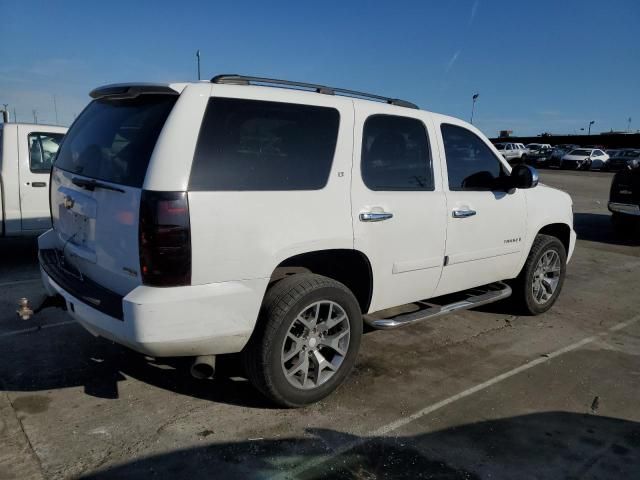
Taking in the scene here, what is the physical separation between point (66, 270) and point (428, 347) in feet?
9.34

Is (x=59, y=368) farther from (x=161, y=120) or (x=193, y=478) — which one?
(x=161, y=120)

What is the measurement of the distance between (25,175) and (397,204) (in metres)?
5.10

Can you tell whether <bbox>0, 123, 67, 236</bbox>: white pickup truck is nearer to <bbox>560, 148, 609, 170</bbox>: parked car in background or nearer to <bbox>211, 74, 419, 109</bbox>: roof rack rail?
<bbox>211, 74, 419, 109</bbox>: roof rack rail

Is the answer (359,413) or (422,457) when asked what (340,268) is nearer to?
(359,413)

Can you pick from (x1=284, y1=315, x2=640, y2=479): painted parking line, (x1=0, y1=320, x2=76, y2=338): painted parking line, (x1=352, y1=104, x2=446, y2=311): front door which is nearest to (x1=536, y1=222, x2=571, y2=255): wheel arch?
(x1=284, y1=315, x2=640, y2=479): painted parking line

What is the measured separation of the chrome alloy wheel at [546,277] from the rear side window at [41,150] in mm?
5833

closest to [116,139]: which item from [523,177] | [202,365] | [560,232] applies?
[202,365]

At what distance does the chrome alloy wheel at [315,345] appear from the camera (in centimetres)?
316

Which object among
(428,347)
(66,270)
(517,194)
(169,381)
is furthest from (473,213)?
(66,270)

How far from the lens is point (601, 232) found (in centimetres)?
1125

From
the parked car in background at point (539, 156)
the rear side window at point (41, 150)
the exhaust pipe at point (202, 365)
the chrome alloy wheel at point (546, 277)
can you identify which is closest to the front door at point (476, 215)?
the chrome alloy wheel at point (546, 277)

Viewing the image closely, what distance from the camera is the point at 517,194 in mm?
4566

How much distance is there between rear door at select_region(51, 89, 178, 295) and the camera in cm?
268

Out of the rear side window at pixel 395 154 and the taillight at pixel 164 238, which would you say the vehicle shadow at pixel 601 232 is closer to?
the rear side window at pixel 395 154
